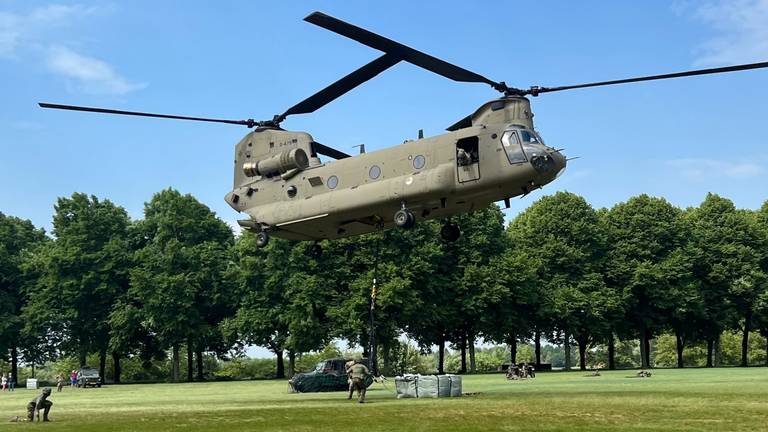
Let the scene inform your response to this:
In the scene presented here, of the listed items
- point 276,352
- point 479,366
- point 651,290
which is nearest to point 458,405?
point 276,352

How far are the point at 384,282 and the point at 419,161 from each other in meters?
36.2

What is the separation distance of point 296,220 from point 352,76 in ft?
22.1

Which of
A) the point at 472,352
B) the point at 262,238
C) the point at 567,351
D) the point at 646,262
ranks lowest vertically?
the point at 567,351

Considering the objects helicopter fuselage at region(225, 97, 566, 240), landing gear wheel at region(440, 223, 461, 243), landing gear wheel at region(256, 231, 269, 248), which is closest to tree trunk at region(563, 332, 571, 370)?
landing gear wheel at region(440, 223, 461, 243)

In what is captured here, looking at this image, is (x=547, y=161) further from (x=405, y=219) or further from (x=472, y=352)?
(x=472, y=352)

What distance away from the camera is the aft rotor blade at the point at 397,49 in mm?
24572

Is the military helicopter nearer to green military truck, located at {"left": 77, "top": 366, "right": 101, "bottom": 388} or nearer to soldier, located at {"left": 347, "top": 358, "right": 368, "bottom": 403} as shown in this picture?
soldier, located at {"left": 347, "top": 358, "right": 368, "bottom": 403}

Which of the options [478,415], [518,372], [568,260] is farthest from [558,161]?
[568,260]

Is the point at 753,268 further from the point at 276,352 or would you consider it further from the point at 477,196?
the point at 477,196

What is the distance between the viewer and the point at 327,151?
34625mm

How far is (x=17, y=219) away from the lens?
A: 283 ft

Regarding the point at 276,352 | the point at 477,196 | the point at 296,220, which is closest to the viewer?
the point at 477,196

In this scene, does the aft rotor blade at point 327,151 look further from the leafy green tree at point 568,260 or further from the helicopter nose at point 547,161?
the leafy green tree at point 568,260

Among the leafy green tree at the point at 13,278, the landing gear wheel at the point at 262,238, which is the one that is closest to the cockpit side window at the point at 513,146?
the landing gear wheel at the point at 262,238
